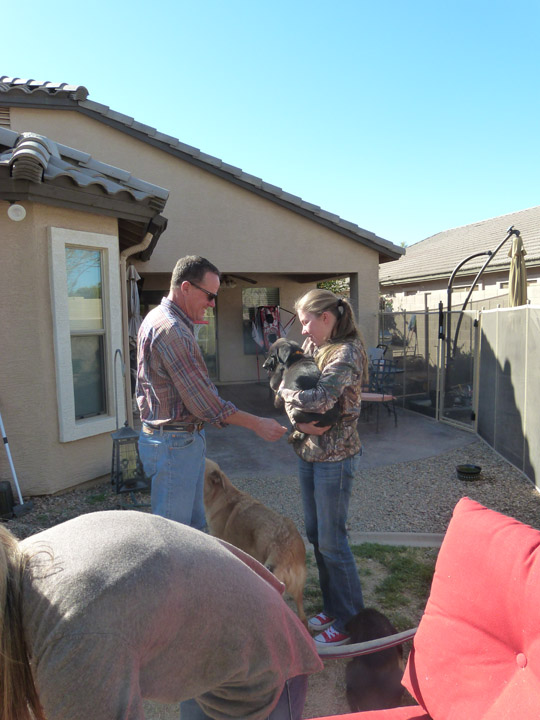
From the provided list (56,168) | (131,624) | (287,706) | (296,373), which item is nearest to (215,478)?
(296,373)

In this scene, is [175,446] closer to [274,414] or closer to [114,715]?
[114,715]

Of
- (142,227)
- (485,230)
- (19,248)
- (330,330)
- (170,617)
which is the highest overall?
(485,230)

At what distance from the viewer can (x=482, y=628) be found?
5.54 ft

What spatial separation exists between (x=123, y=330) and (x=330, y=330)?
13.6ft

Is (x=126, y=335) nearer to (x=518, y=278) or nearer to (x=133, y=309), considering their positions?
(x=133, y=309)

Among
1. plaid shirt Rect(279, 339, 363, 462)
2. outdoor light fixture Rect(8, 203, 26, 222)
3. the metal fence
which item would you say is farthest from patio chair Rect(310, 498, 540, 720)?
outdoor light fixture Rect(8, 203, 26, 222)

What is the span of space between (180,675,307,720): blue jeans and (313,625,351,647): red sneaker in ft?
4.31

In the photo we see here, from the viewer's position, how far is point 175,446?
2.78 meters

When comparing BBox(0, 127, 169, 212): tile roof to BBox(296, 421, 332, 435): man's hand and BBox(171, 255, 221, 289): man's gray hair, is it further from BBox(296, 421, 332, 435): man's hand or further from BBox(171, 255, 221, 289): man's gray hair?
BBox(296, 421, 332, 435): man's hand

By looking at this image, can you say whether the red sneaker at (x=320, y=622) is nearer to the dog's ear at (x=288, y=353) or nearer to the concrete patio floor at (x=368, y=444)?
the dog's ear at (x=288, y=353)

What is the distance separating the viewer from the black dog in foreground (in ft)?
8.93

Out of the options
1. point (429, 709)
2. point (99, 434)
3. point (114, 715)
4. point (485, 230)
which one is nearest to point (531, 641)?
point (429, 709)

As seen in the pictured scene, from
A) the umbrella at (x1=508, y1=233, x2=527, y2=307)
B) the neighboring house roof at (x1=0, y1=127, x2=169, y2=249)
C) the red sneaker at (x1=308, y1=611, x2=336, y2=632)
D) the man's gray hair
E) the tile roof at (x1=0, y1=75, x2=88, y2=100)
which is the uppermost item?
the tile roof at (x1=0, y1=75, x2=88, y2=100)

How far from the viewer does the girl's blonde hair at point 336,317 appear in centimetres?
282
